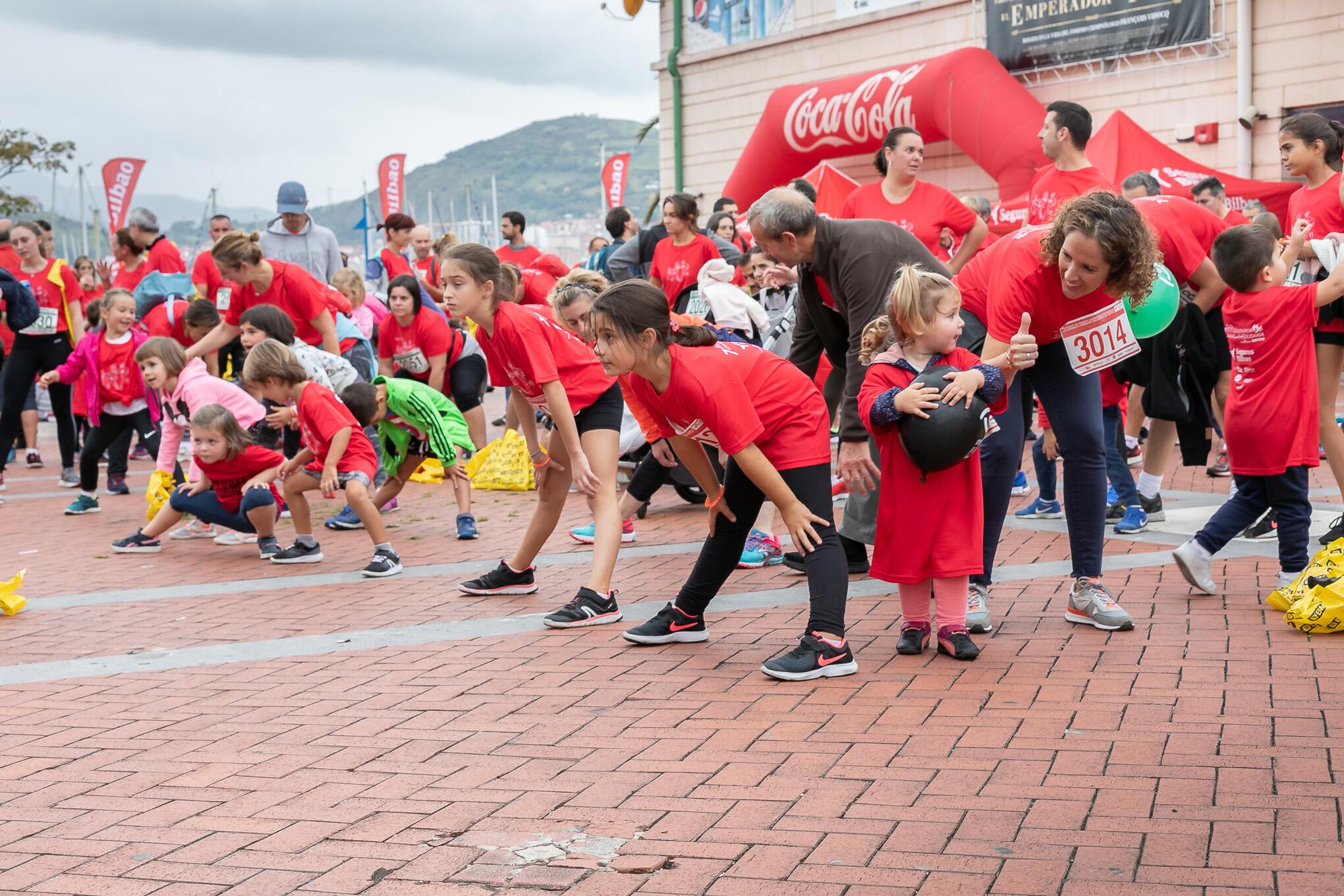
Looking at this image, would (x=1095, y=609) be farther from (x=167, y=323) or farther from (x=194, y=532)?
(x=167, y=323)

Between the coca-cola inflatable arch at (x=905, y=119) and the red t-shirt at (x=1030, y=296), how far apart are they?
37.3 feet

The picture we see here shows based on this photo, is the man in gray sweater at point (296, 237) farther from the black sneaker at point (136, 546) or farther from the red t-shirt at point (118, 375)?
the black sneaker at point (136, 546)

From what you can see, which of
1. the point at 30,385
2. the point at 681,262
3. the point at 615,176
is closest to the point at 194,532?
the point at 30,385

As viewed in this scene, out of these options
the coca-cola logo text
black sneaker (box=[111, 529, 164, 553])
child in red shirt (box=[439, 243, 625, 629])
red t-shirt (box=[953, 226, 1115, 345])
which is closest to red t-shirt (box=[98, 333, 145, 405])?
black sneaker (box=[111, 529, 164, 553])

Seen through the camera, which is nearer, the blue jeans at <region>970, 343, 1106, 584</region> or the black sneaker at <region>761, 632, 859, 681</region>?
the black sneaker at <region>761, 632, 859, 681</region>

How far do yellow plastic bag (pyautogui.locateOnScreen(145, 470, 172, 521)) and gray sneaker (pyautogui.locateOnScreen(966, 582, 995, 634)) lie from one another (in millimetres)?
5373

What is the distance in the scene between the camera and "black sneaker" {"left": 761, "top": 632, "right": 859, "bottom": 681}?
4.58 metres

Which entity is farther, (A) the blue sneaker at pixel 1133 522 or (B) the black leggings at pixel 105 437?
(B) the black leggings at pixel 105 437

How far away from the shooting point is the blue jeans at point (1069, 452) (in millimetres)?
5121

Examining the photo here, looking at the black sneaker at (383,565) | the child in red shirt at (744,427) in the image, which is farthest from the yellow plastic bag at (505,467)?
the child in red shirt at (744,427)

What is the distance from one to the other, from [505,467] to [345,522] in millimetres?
1864

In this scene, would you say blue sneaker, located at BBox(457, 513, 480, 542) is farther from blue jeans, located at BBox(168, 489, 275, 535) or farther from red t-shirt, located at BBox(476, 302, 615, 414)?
red t-shirt, located at BBox(476, 302, 615, 414)

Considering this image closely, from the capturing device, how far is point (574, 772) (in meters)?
3.72

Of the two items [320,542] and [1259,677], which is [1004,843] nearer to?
[1259,677]
